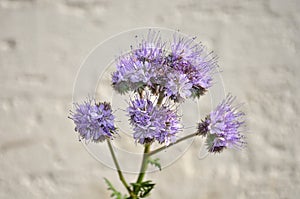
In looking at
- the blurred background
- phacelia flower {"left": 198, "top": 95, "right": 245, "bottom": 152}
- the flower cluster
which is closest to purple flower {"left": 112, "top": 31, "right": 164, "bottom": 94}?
the flower cluster

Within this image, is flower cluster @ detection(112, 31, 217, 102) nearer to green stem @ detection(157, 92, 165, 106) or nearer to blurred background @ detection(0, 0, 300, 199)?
green stem @ detection(157, 92, 165, 106)

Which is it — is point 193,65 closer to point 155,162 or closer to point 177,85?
point 177,85

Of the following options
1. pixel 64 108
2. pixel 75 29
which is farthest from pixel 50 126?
pixel 75 29

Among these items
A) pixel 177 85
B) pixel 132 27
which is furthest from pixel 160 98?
pixel 132 27

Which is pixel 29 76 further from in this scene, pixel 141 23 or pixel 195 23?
pixel 195 23

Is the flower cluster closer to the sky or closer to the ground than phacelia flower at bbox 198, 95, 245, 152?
closer to the sky
